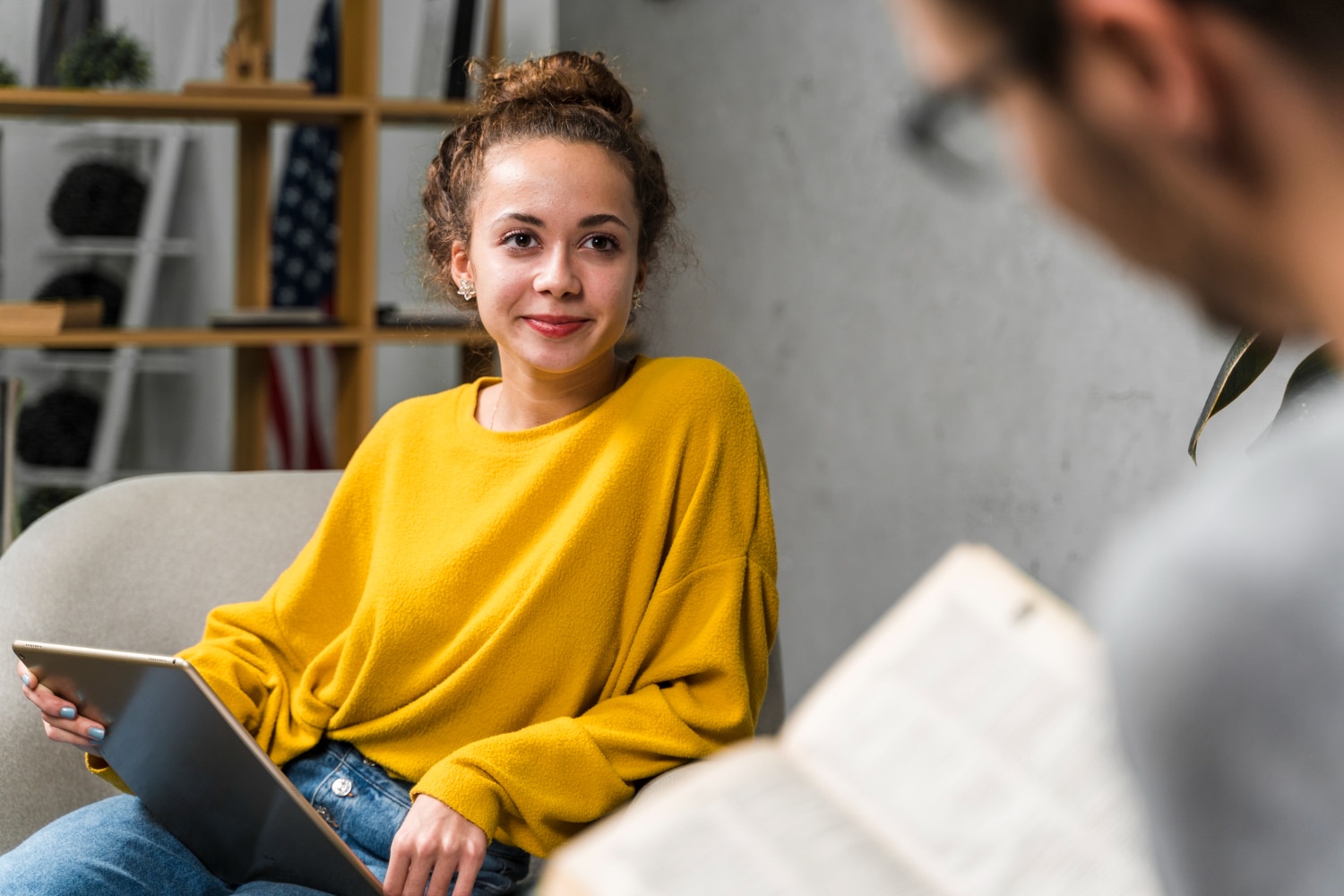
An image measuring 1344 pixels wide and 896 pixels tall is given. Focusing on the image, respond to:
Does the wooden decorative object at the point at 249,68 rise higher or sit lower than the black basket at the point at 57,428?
higher

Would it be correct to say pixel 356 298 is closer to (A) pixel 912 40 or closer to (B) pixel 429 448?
(B) pixel 429 448

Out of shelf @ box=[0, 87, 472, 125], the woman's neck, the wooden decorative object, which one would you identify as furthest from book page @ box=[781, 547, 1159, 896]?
the wooden decorative object

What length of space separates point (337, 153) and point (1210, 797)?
3.01m

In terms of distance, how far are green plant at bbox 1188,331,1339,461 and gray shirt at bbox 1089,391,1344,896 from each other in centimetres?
53

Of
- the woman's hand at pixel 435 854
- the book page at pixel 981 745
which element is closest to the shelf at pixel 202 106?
the woman's hand at pixel 435 854

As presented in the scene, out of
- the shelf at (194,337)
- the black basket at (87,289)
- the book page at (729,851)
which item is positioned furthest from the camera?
the black basket at (87,289)

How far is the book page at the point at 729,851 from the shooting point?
0.46 meters

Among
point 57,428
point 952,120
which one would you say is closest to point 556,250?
point 952,120

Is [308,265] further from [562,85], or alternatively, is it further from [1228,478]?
[1228,478]

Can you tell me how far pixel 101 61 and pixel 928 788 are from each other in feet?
8.70

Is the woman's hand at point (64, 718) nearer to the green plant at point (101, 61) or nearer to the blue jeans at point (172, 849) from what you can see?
the blue jeans at point (172, 849)

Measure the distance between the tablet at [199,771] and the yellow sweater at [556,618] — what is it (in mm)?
123

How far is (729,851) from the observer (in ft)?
1.55

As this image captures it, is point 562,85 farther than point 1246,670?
Yes
